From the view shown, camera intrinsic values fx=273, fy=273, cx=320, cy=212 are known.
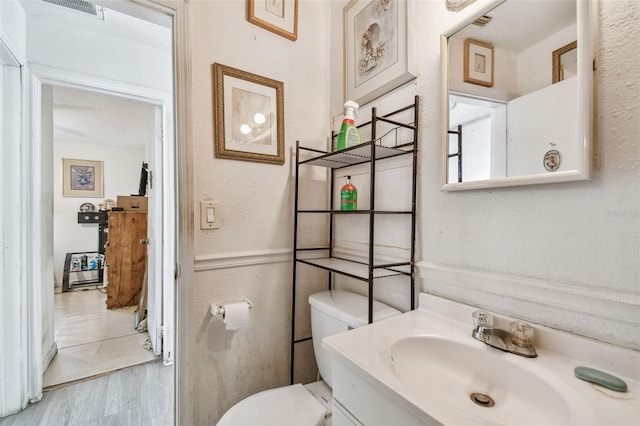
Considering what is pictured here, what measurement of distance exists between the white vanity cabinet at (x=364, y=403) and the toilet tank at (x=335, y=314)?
309mm

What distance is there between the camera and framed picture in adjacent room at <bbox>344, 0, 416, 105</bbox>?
1.10 metres

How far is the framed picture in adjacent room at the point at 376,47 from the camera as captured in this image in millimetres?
1098

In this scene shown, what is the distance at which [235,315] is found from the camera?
1168 mm

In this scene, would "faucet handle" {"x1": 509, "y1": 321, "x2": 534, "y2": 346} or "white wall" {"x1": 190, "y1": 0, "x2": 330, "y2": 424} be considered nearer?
"faucet handle" {"x1": 509, "y1": 321, "x2": 534, "y2": 346}

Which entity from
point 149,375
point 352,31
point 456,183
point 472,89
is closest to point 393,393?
point 456,183

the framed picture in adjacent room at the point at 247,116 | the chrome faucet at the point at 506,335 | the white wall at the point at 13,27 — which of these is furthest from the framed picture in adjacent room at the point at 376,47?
the white wall at the point at 13,27

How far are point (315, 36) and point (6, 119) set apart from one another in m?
1.83

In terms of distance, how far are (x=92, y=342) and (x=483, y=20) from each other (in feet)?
11.4

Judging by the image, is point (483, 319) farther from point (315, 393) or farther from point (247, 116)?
point (247, 116)

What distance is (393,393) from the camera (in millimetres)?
558

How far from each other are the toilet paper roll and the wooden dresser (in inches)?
109

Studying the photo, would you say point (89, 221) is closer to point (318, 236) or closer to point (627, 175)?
point (318, 236)

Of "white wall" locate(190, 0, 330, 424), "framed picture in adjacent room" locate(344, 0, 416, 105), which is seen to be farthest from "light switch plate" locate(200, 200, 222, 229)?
"framed picture in adjacent room" locate(344, 0, 416, 105)

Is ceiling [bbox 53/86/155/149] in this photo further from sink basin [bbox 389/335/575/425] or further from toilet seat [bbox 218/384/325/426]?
sink basin [bbox 389/335/575/425]
